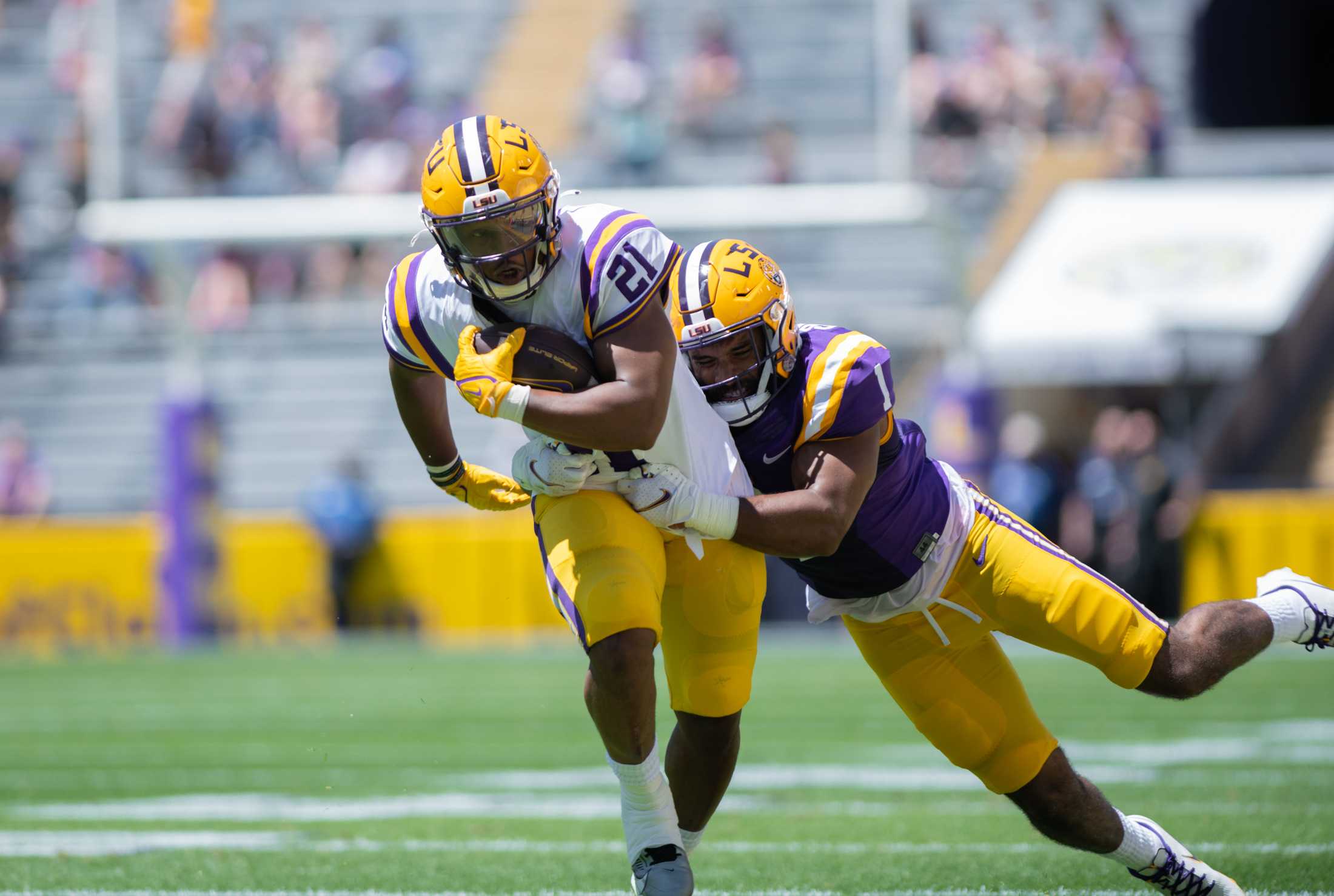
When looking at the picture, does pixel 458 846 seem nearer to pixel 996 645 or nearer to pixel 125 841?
pixel 125 841

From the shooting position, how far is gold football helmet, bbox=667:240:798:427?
389 centimetres

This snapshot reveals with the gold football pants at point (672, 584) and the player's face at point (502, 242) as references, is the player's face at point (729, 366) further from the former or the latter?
the player's face at point (502, 242)

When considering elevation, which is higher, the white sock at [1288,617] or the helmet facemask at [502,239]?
the helmet facemask at [502,239]

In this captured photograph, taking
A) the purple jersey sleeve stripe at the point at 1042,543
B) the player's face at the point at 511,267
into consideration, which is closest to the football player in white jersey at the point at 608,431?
the player's face at the point at 511,267

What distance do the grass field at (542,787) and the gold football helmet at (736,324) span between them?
46.7 inches

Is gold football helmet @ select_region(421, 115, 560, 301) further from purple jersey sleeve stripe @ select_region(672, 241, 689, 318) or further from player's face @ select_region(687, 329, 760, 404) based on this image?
player's face @ select_region(687, 329, 760, 404)

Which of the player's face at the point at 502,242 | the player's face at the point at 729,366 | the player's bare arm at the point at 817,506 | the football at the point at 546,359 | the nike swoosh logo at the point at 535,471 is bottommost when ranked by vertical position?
the player's bare arm at the point at 817,506

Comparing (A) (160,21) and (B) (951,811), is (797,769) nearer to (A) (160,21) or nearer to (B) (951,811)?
(B) (951,811)

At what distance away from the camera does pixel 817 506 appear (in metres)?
3.76

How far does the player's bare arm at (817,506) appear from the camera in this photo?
3760 millimetres

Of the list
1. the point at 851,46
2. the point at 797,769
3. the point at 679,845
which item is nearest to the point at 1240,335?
the point at 851,46

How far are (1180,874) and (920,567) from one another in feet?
2.89

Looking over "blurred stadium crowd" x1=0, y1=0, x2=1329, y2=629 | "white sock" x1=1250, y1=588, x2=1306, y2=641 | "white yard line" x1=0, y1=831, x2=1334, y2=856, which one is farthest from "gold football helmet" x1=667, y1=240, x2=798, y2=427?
"blurred stadium crowd" x1=0, y1=0, x2=1329, y2=629

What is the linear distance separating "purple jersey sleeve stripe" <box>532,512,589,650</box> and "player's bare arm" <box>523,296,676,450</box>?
29cm
